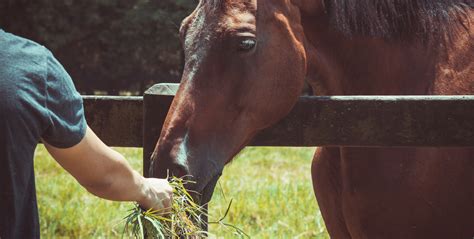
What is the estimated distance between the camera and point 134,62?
1675 cm

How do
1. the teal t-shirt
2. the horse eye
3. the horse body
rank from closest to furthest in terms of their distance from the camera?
1. the teal t-shirt
2. the horse eye
3. the horse body

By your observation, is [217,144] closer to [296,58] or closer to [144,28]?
[296,58]

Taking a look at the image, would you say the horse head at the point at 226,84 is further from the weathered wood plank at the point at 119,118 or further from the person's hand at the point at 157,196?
the person's hand at the point at 157,196

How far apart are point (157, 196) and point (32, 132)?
51cm

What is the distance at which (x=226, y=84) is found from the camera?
284 cm

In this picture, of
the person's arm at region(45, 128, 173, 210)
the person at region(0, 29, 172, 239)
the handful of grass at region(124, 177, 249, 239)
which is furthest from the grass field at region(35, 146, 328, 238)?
the person at region(0, 29, 172, 239)

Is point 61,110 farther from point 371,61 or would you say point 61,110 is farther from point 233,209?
point 233,209

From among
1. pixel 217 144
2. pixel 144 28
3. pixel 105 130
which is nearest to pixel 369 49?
pixel 217 144

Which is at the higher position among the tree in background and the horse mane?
the horse mane

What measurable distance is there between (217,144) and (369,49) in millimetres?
850

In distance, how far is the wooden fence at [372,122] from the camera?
8.55ft

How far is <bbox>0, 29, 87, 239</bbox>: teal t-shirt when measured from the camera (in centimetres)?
169

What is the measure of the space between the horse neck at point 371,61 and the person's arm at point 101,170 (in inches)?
52.6

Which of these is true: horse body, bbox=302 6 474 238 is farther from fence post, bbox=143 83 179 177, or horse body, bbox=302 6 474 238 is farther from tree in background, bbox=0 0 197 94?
tree in background, bbox=0 0 197 94
